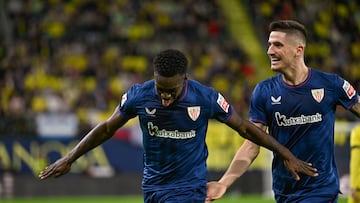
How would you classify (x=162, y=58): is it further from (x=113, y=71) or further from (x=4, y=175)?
(x=113, y=71)

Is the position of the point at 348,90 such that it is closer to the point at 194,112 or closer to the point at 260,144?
the point at 260,144

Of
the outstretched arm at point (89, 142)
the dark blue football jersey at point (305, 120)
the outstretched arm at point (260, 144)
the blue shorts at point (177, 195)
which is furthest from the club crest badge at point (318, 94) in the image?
the outstretched arm at point (89, 142)

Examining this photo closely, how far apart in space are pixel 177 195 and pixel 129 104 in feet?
2.38

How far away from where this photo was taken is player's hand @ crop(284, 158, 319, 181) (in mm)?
6223

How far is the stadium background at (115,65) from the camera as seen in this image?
16328 millimetres

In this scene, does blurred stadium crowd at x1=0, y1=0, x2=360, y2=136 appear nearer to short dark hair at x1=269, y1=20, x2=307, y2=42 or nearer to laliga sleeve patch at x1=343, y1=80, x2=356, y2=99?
short dark hair at x1=269, y1=20, x2=307, y2=42

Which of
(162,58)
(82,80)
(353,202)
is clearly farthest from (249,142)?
(82,80)

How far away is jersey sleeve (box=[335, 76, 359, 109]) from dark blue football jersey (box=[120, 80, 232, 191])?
94 centimetres

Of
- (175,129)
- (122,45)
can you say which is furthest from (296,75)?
(122,45)

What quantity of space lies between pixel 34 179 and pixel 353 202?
9.06m

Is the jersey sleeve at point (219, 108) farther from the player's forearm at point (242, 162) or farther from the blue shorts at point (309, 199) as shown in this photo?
the blue shorts at point (309, 199)

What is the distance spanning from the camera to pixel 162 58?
5.90m

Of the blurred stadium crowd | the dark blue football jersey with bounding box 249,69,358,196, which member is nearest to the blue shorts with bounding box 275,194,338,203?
the dark blue football jersey with bounding box 249,69,358,196

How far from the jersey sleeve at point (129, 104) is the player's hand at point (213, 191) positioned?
0.76 metres
